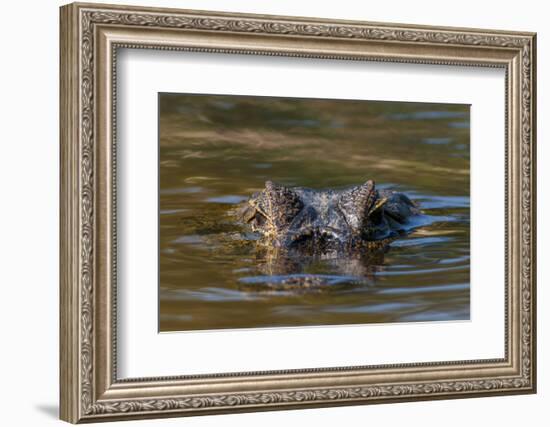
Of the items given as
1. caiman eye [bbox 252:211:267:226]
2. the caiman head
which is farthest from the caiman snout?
caiman eye [bbox 252:211:267:226]

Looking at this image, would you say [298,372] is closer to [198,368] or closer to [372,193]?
[198,368]

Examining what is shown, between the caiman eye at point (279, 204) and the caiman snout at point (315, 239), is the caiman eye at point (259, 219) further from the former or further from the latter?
the caiman snout at point (315, 239)

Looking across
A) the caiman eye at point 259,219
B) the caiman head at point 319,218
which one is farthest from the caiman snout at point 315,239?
the caiman eye at point 259,219

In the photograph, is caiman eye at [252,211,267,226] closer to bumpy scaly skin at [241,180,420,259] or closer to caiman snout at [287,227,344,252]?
bumpy scaly skin at [241,180,420,259]

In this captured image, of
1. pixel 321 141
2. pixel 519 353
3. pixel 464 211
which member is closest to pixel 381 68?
pixel 321 141

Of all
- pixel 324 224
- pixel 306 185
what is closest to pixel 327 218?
pixel 324 224

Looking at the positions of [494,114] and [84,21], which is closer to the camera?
[84,21]

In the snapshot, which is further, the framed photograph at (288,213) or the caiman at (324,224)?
the caiman at (324,224)
